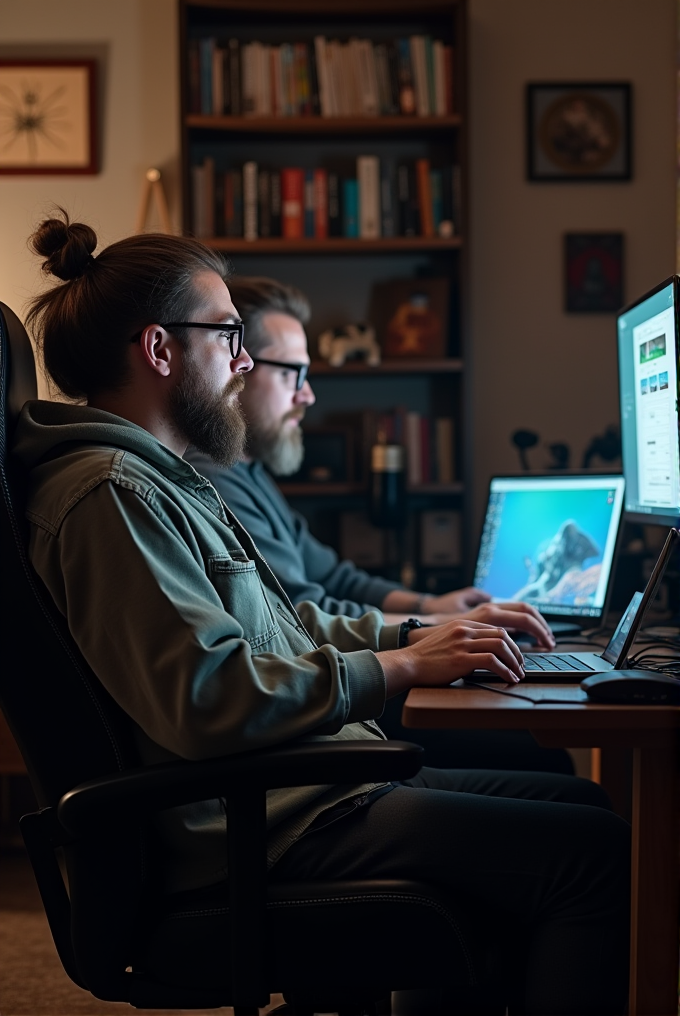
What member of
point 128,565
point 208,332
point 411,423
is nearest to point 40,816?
point 128,565

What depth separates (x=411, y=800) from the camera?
1138 mm

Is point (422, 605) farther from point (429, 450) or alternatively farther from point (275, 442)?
point (429, 450)

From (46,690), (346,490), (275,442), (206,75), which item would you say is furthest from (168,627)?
(206,75)

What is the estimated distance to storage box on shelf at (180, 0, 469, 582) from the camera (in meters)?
3.18

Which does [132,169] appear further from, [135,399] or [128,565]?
[128,565]

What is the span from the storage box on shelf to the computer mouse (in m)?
2.14

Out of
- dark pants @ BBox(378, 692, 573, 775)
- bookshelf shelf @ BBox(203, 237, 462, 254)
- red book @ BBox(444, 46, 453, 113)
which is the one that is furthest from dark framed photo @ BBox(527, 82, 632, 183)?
dark pants @ BBox(378, 692, 573, 775)

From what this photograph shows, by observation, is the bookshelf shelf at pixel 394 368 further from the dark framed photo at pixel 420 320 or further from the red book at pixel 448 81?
the red book at pixel 448 81

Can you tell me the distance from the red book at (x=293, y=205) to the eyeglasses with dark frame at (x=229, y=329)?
197 centimetres

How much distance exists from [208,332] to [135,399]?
0.13 metres

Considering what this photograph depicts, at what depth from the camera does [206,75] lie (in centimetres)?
319

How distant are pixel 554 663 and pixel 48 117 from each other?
110 inches

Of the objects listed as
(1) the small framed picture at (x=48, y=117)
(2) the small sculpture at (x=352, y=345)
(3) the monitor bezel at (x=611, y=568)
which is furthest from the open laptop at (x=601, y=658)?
(1) the small framed picture at (x=48, y=117)

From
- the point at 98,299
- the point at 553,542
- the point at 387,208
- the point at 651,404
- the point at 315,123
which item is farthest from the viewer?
the point at 387,208
